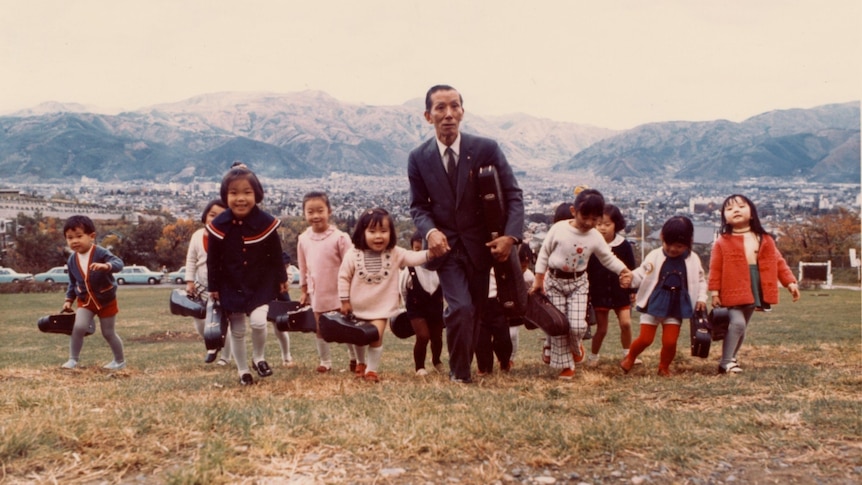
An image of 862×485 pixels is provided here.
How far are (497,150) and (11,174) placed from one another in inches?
7407

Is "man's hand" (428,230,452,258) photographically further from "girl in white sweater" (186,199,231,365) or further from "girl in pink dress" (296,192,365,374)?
"girl in white sweater" (186,199,231,365)

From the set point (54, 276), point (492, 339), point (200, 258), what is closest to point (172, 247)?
point (54, 276)

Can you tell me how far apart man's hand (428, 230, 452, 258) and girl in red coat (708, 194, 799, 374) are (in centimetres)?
264

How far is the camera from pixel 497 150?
5.96 m

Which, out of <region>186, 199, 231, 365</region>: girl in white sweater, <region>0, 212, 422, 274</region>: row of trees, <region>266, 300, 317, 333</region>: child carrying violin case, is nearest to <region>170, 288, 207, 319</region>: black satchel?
<region>186, 199, 231, 365</region>: girl in white sweater

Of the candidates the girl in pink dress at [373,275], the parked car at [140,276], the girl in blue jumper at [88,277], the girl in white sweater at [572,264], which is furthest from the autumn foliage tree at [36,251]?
the girl in white sweater at [572,264]

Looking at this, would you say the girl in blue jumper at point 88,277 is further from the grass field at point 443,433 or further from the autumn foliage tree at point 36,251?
the autumn foliage tree at point 36,251

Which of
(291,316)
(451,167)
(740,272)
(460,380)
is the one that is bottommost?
(460,380)

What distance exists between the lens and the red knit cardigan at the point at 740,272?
678cm

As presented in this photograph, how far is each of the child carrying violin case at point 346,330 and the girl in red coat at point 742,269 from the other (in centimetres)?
305

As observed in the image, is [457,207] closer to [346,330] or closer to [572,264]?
[346,330]

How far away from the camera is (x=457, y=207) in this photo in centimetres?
590

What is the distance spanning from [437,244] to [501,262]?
56 centimetres

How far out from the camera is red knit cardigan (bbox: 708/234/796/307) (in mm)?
6781
